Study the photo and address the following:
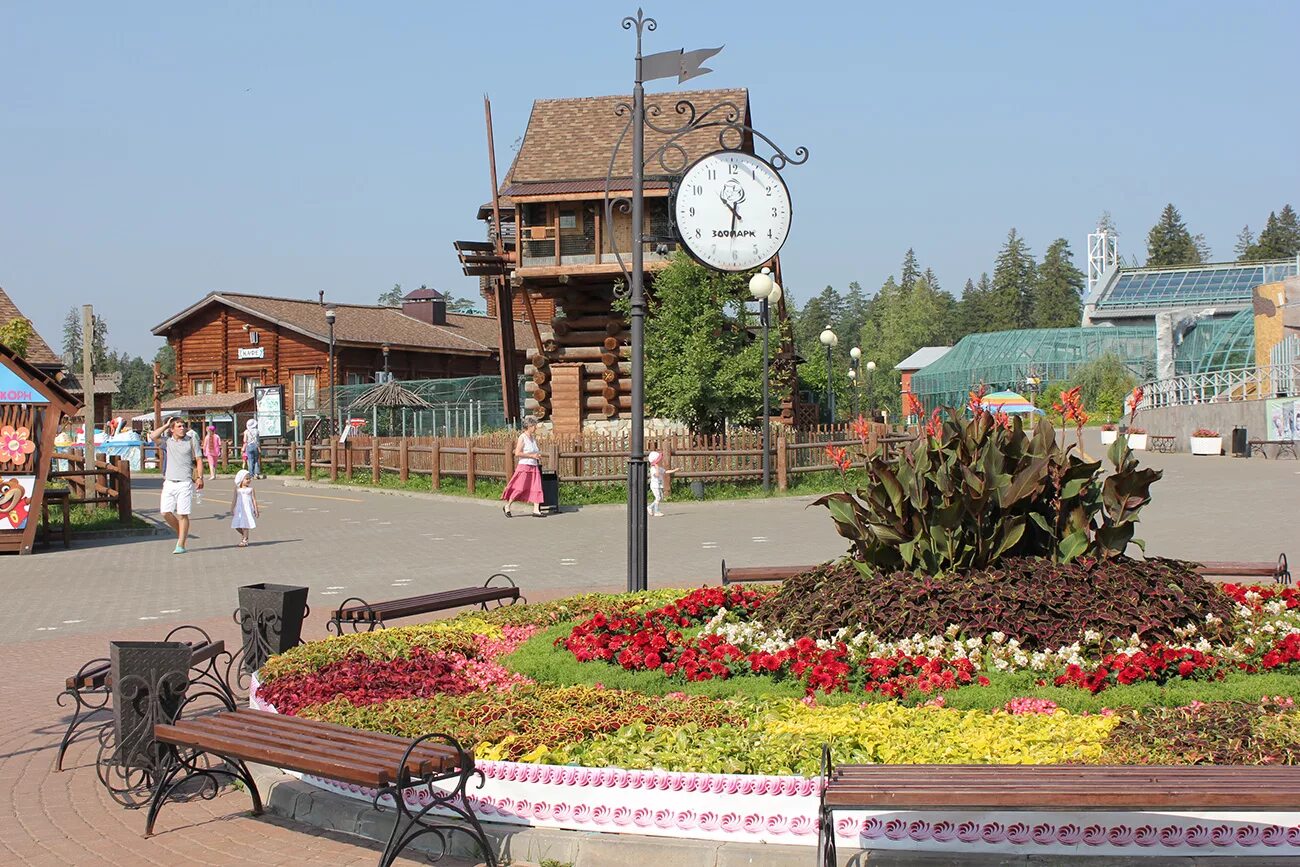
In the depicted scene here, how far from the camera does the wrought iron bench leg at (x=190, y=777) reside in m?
5.69

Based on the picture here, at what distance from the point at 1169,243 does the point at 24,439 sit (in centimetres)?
12350

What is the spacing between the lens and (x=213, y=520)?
23891mm

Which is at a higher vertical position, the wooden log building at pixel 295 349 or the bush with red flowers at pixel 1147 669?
the wooden log building at pixel 295 349

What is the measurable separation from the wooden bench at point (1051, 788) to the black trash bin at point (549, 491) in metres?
18.9

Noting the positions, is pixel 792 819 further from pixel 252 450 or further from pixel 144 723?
pixel 252 450

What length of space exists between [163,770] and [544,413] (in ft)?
87.3

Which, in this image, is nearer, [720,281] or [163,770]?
[163,770]

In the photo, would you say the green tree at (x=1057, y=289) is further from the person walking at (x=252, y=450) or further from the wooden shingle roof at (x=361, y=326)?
the person walking at (x=252, y=450)

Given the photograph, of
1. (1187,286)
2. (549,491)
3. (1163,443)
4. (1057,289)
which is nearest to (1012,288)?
(1057,289)

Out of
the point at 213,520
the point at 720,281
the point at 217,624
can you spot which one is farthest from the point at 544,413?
the point at 217,624

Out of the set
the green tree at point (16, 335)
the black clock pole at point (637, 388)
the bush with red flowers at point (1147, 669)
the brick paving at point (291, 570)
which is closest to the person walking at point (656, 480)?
the brick paving at point (291, 570)

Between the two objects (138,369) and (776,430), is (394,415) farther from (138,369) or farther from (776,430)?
(138,369)

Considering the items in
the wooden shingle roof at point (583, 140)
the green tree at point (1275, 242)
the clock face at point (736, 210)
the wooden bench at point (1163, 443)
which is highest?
the green tree at point (1275, 242)

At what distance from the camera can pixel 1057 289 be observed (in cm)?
12231
